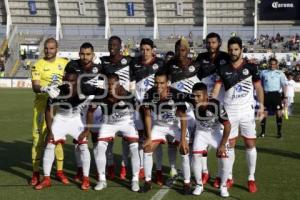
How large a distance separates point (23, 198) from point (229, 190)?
3.04 metres

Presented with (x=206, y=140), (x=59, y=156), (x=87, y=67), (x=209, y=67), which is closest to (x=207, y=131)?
(x=206, y=140)

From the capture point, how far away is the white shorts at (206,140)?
7410mm

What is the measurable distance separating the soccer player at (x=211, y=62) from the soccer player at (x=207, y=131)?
0.26 metres

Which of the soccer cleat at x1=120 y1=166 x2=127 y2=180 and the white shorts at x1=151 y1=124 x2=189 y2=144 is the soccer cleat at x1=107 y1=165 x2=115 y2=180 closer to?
the soccer cleat at x1=120 y1=166 x2=127 y2=180

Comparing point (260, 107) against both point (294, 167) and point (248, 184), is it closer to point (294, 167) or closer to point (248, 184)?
point (248, 184)

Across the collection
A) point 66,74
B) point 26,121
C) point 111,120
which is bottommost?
point 26,121

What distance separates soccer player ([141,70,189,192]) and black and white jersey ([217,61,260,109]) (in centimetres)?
68

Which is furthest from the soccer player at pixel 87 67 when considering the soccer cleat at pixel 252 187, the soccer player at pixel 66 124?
the soccer cleat at pixel 252 187

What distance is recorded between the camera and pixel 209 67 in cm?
788

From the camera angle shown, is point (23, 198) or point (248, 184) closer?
point (23, 198)

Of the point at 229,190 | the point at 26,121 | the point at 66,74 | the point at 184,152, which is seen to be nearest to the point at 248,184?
the point at 229,190

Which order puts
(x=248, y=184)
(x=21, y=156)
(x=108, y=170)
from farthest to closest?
(x=21, y=156) → (x=108, y=170) → (x=248, y=184)

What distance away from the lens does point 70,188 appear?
25.5 ft

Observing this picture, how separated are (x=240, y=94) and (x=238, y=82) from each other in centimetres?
20
